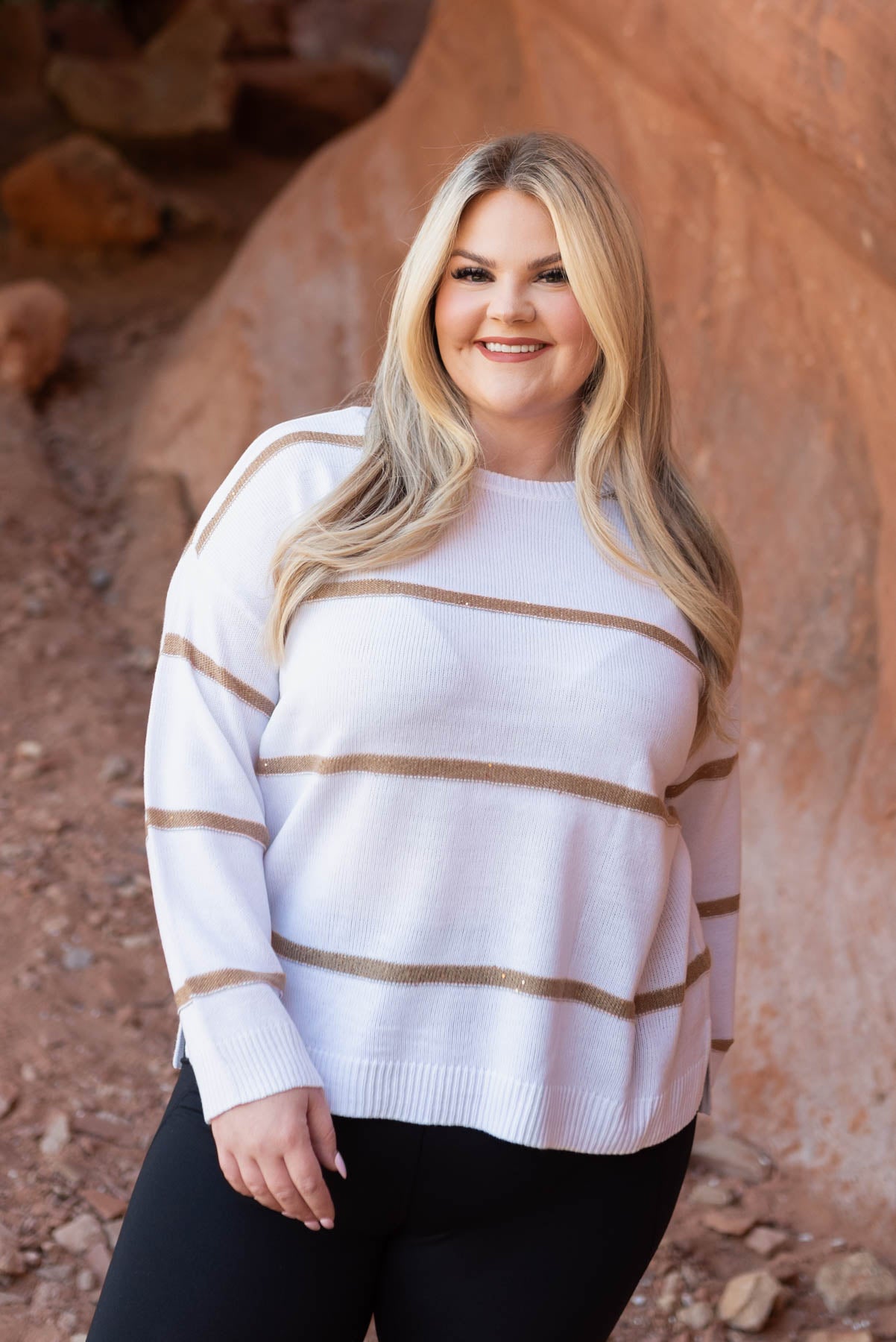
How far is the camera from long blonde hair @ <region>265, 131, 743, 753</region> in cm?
146

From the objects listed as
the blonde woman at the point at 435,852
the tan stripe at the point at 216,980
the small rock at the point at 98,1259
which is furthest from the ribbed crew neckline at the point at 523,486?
the small rock at the point at 98,1259

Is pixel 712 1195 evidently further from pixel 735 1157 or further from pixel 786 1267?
pixel 786 1267

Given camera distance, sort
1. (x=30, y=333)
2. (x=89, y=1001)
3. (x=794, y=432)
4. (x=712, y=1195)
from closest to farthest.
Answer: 1. (x=712, y=1195)
2. (x=89, y=1001)
3. (x=794, y=432)
4. (x=30, y=333)

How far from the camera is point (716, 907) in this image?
70.8 inches

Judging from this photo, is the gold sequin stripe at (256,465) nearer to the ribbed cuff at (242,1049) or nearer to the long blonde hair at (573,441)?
the long blonde hair at (573,441)

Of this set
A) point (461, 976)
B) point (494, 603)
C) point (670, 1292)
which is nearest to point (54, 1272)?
point (670, 1292)

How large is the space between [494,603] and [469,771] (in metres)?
0.20

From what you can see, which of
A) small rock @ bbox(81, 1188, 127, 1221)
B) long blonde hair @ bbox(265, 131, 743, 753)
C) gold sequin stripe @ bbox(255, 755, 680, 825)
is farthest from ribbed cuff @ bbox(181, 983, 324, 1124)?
small rock @ bbox(81, 1188, 127, 1221)

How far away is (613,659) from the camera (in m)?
1.49

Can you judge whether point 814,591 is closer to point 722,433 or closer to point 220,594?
point 722,433

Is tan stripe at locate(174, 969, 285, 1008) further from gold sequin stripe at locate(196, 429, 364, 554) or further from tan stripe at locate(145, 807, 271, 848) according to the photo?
gold sequin stripe at locate(196, 429, 364, 554)

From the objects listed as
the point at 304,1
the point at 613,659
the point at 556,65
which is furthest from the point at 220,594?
the point at 304,1

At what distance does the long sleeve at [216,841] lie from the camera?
129 centimetres

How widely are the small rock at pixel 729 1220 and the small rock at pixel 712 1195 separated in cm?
2
